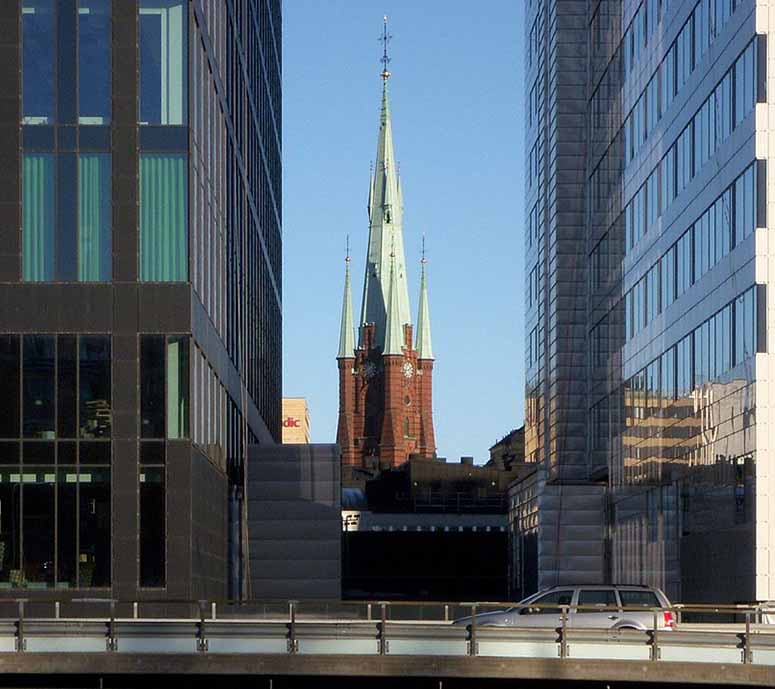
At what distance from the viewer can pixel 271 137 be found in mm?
98750

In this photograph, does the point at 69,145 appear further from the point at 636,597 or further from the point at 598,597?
the point at 636,597

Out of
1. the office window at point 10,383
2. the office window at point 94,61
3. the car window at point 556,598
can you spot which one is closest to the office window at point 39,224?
the office window at point 94,61

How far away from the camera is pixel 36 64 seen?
166 feet

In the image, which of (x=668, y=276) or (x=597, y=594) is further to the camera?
(x=668, y=276)

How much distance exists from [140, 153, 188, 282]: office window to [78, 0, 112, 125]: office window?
1.75 metres

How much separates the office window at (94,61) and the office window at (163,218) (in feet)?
5.76

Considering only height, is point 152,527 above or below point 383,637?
above

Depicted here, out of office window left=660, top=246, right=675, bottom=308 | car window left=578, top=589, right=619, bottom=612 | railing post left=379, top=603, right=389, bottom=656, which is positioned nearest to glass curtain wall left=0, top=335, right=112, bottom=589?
car window left=578, top=589, right=619, bottom=612

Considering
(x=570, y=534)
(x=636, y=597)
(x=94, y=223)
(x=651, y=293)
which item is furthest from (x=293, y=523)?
(x=636, y=597)

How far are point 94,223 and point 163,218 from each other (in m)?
1.84

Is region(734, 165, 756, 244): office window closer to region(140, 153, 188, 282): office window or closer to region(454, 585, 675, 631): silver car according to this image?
region(454, 585, 675, 631): silver car

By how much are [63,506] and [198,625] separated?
1504cm

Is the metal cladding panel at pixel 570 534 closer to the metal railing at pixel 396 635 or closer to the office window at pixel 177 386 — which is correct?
the office window at pixel 177 386

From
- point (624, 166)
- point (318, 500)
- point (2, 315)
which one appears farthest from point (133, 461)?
point (624, 166)
